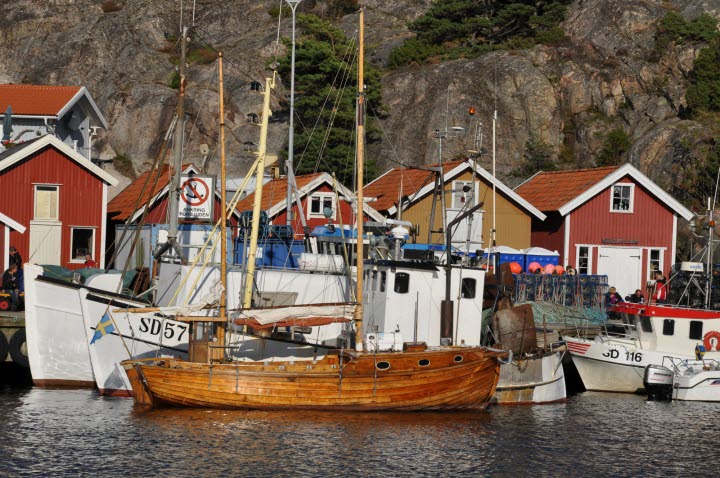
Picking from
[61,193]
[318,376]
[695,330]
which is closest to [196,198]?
[61,193]

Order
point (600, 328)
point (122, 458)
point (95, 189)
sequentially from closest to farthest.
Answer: point (122, 458), point (600, 328), point (95, 189)

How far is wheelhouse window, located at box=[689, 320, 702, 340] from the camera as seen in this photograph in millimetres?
34031

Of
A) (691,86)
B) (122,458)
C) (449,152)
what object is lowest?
(122,458)

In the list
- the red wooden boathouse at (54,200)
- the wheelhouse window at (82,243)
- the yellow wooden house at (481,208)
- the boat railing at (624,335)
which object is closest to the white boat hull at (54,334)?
the red wooden boathouse at (54,200)

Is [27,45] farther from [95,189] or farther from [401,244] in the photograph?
[401,244]

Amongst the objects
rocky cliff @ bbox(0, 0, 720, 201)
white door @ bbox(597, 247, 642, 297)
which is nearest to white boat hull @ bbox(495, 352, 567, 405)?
white door @ bbox(597, 247, 642, 297)

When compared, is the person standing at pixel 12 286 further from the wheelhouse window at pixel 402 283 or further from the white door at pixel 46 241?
the wheelhouse window at pixel 402 283

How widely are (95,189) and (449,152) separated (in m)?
27.5

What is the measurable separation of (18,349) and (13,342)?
258 millimetres

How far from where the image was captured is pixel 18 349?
3259 cm

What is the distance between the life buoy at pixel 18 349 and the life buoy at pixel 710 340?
20.9 metres

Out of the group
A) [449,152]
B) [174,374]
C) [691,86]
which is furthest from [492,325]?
[691,86]

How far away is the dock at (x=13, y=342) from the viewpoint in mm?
32562

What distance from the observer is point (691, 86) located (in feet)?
215
